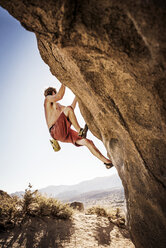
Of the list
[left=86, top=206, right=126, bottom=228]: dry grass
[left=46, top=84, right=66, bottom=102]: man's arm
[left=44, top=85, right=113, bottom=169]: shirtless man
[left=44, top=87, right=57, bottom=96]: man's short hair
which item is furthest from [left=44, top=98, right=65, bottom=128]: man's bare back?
[left=86, top=206, right=126, bottom=228]: dry grass

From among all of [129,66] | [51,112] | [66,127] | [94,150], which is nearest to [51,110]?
[51,112]

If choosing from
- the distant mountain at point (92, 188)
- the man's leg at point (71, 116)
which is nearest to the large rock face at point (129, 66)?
the man's leg at point (71, 116)

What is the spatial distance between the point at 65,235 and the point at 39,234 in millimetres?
741

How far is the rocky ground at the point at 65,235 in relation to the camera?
3.61 m

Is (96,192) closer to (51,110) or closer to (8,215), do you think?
(8,215)

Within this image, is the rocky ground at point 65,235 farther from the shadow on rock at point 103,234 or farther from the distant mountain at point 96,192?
the distant mountain at point 96,192

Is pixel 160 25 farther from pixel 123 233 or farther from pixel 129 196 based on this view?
pixel 123 233

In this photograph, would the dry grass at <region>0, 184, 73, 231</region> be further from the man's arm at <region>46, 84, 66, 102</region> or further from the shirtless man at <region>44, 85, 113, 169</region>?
the man's arm at <region>46, 84, 66, 102</region>

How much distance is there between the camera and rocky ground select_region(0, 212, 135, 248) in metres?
3.61

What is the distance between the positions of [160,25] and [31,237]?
197 inches

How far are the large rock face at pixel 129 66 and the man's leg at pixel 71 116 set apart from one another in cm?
109

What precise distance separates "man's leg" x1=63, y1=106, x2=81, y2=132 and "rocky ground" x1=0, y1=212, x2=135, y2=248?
3088 mm

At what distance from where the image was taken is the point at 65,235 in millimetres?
4117

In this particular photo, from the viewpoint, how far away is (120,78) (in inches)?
66.4
